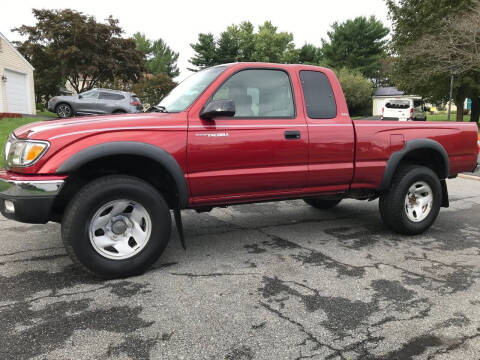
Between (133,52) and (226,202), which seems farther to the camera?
(133,52)

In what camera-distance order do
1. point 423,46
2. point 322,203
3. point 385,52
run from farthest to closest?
1. point 385,52
2. point 423,46
3. point 322,203

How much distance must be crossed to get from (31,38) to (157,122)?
1334 inches

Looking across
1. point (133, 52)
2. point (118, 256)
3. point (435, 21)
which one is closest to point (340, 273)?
point (118, 256)

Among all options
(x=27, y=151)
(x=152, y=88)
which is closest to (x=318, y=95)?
(x=27, y=151)

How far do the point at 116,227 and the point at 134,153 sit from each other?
64 cm

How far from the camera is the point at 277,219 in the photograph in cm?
555

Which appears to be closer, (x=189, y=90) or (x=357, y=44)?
(x=189, y=90)

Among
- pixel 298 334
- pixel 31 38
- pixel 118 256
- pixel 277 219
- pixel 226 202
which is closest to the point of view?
pixel 298 334

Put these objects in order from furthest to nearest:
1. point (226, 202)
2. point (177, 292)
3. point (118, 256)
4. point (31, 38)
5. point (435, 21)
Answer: point (31, 38) → point (435, 21) → point (226, 202) → point (118, 256) → point (177, 292)

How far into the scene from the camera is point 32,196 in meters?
3.12

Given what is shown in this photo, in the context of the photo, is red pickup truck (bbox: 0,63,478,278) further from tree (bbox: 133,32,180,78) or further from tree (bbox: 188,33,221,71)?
tree (bbox: 133,32,180,78)

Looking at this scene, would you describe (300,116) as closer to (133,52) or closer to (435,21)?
(435,21)

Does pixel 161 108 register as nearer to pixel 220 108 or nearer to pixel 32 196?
pixel 220 108

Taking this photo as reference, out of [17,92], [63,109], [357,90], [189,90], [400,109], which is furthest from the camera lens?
[357,90]
